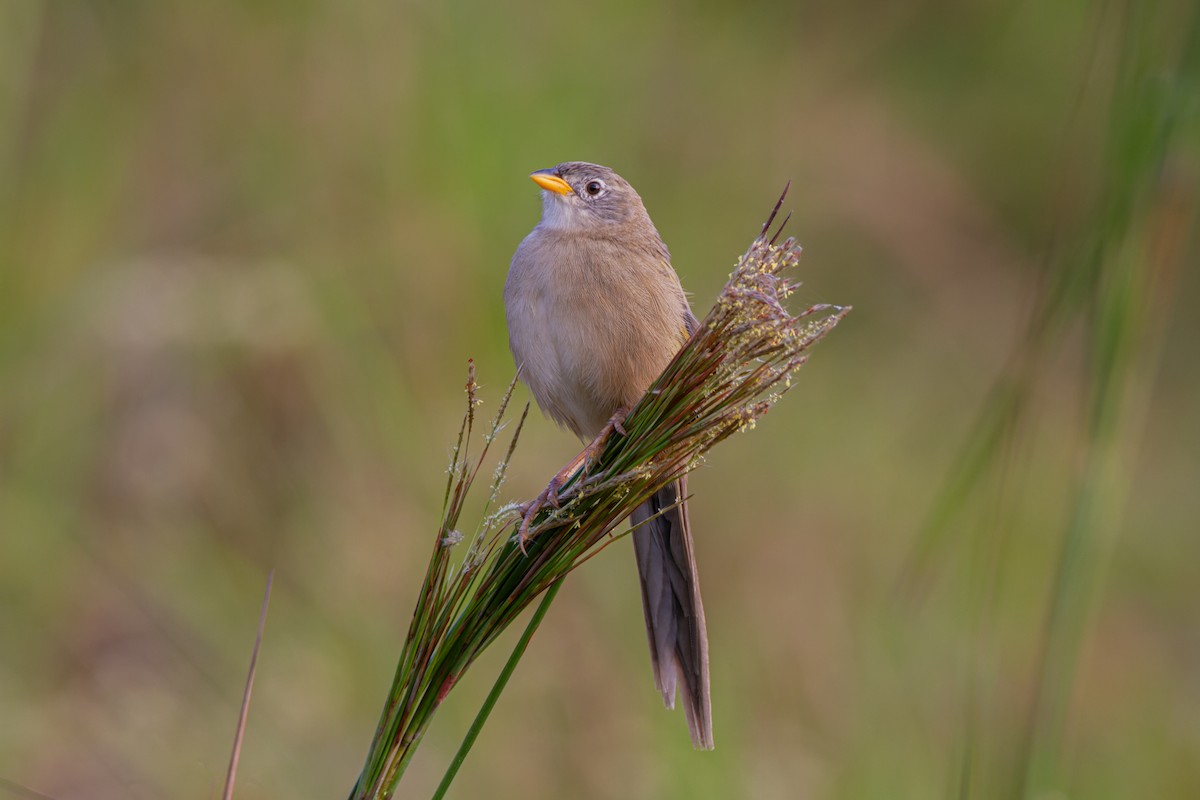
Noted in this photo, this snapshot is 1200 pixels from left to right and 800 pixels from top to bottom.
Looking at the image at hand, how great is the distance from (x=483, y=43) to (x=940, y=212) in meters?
3.40

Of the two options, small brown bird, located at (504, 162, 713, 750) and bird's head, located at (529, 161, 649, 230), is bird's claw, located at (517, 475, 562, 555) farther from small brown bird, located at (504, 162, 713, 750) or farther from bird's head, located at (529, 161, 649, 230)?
bird's head, located at (529, 161, 649, 230)

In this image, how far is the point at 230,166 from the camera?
6.29m

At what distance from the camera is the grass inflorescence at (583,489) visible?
7.20 ft

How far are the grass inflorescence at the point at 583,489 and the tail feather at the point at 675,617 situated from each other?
0.72 m

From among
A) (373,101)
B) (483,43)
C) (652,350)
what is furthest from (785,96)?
(652,350)

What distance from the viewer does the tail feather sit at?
3.37m

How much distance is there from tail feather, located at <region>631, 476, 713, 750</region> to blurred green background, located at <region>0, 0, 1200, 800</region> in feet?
2.93

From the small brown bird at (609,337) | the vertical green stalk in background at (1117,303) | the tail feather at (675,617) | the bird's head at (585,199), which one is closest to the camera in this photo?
the vertical green stalk in background at (1117,303)

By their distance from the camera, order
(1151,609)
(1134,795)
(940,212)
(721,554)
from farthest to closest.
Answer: (940,212), (1151,609), (721,554), (1134,795)

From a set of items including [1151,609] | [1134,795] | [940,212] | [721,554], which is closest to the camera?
[1134,795]

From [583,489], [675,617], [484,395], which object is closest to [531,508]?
[583,489]

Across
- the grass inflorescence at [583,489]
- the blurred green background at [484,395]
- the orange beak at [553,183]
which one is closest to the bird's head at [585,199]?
the orange beak at [553,183]

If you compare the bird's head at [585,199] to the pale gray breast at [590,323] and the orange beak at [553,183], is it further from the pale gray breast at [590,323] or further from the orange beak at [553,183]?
the pale gray breast at [590,323]

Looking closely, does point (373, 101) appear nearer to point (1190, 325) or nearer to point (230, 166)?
point (230, 166)
